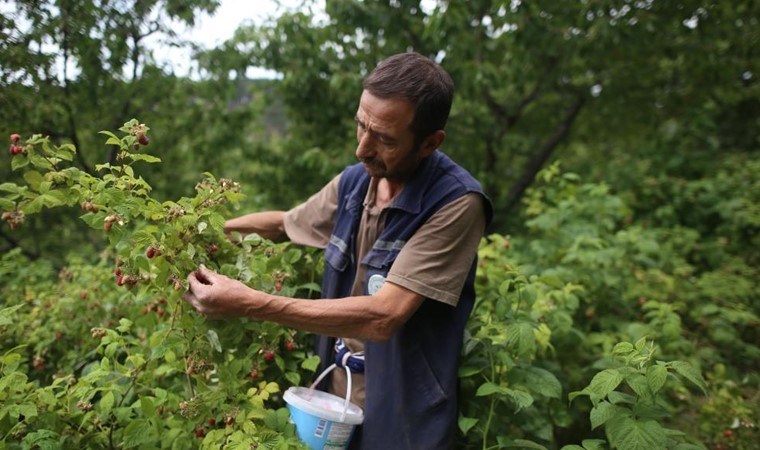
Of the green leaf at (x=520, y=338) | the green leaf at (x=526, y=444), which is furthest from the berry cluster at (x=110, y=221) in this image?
the green leaf at (x=526, y=444)

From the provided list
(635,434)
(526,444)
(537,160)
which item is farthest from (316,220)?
(537,160)

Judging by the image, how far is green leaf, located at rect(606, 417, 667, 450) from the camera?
1803mm

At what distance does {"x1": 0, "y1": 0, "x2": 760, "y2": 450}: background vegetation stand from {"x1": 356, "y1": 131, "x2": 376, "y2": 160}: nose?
446mm

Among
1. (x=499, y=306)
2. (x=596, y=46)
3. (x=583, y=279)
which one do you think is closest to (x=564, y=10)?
(x=596, y=46)

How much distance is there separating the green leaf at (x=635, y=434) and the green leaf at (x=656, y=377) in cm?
12

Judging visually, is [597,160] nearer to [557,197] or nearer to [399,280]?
[557,197]

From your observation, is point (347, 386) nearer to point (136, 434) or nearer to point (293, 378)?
point (293, 378)

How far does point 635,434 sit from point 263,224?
5.33 ft

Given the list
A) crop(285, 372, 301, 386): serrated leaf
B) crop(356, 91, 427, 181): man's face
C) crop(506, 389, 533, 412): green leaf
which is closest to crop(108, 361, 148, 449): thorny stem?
crop(285, 372, 301, 386): serrated leaf

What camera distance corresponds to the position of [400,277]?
193cm

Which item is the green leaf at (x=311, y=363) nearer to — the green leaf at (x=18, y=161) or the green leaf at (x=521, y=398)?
the green leaf at (x=521, y=398)

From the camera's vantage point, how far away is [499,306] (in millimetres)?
2459

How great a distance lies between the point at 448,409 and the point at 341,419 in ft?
1.27

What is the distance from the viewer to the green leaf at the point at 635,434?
1.80 m
